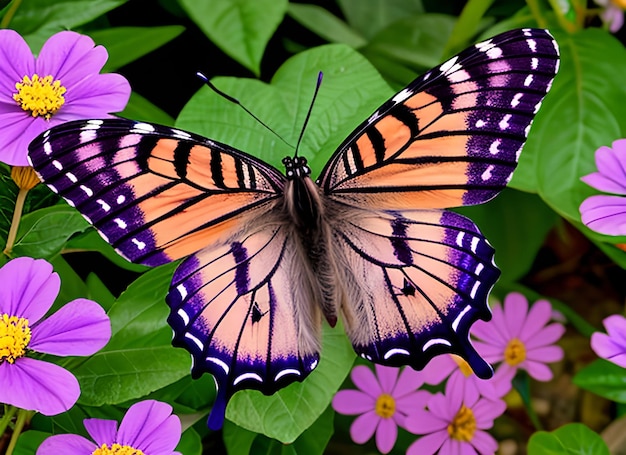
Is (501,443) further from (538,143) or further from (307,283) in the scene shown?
(307,283)

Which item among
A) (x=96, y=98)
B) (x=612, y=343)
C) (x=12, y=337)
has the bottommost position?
(x=612, y=343)

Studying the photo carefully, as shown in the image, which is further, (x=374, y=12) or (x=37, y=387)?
(x=374, y=12)

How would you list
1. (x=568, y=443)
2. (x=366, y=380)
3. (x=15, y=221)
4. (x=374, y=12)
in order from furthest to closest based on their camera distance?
(x=374, y=12), (x=366, y=380), (x=568, y=443), (x=15, y=221)

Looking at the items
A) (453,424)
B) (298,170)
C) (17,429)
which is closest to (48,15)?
(298,170)

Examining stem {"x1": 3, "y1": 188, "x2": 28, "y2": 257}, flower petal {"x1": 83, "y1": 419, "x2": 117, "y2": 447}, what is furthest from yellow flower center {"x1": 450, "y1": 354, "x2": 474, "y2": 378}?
stem {"x1": 3, "y1": 188, "x2": 28, "y2": 257}

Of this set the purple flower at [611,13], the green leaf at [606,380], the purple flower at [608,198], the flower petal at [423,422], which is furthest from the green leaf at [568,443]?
the purple flower at [611,13]

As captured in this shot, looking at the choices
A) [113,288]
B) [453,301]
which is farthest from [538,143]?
[113,288]

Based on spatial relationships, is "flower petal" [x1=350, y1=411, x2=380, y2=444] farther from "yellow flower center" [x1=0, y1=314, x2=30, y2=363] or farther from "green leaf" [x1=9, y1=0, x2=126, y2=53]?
"green leaf" [x1=9, y1=0, x2=126, y2=53]

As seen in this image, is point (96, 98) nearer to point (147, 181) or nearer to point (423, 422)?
point (147, 181)
